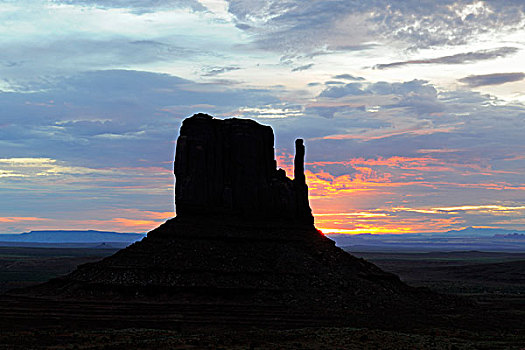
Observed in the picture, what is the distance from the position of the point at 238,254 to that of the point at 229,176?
545 inches

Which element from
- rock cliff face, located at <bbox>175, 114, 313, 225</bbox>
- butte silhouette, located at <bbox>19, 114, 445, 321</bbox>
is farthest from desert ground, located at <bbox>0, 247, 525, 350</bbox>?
rock cliff face, located at <bbox>175, 114, 313, 225</bbox>

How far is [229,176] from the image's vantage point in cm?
9075

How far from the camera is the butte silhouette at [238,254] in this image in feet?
249

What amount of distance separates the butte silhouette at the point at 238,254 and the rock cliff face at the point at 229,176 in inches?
5.7

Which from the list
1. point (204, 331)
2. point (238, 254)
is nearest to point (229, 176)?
point (238, 254)

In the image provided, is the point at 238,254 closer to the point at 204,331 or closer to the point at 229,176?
the point at 229,176

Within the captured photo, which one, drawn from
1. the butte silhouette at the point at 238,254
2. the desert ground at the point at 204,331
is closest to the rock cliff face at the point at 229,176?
the butte silhouette at the point at 238,254

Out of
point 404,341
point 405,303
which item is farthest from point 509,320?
point 404,341

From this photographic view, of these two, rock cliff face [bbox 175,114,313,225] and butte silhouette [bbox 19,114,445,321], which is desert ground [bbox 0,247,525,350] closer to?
butte silhouette [bbox 19,114,445,321]

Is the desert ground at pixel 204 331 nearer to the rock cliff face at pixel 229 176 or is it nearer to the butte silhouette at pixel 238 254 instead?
the butte silhouette at pixel 238 254

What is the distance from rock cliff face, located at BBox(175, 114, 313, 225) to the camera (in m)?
88.7

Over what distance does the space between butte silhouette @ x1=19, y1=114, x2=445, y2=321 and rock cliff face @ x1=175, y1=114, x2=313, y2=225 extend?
145mm

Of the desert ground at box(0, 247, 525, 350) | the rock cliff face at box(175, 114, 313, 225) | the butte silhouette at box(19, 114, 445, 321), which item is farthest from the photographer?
the rock cliff face at box(175, 114, 313, 225)

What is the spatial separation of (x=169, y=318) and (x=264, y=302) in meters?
13.8
